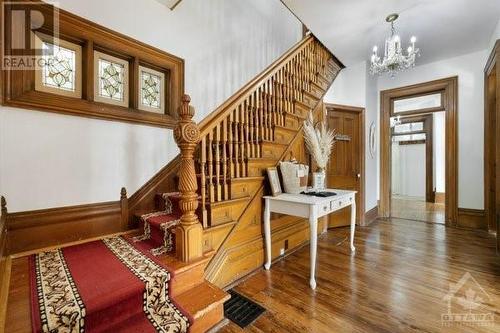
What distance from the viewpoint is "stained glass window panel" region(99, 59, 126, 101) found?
7.50 ft

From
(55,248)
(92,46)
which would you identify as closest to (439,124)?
(92,46)

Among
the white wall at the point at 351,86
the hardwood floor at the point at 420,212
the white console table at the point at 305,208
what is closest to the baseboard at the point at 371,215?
the hardwood floor at the point at 420,212

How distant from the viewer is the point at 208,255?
185 centimetres

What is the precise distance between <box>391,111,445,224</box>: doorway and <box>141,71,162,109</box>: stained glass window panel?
6324mm

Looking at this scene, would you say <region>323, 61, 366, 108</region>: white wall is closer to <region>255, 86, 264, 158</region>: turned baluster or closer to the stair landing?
<region>255, 86, 264, 158</region>: turned baluster

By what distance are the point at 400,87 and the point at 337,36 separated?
7.31ft

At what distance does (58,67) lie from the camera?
2018 mm

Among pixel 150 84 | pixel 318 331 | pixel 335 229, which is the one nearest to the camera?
pixel 318 331

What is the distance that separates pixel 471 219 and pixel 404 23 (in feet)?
11.6

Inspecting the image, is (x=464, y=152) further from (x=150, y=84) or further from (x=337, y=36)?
(x=150, y=84)

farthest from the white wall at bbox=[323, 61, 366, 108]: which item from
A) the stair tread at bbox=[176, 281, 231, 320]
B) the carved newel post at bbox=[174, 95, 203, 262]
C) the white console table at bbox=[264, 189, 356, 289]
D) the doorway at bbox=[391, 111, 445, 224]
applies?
the stair tread at bbox=[176, 281, 231, 320]

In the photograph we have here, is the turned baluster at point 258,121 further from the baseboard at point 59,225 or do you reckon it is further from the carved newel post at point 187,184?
the baseboard at point 59,225

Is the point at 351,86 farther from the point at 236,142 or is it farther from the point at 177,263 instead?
the point at 177,263

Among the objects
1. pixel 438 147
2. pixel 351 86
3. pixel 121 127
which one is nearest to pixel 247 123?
pixel 121 127
